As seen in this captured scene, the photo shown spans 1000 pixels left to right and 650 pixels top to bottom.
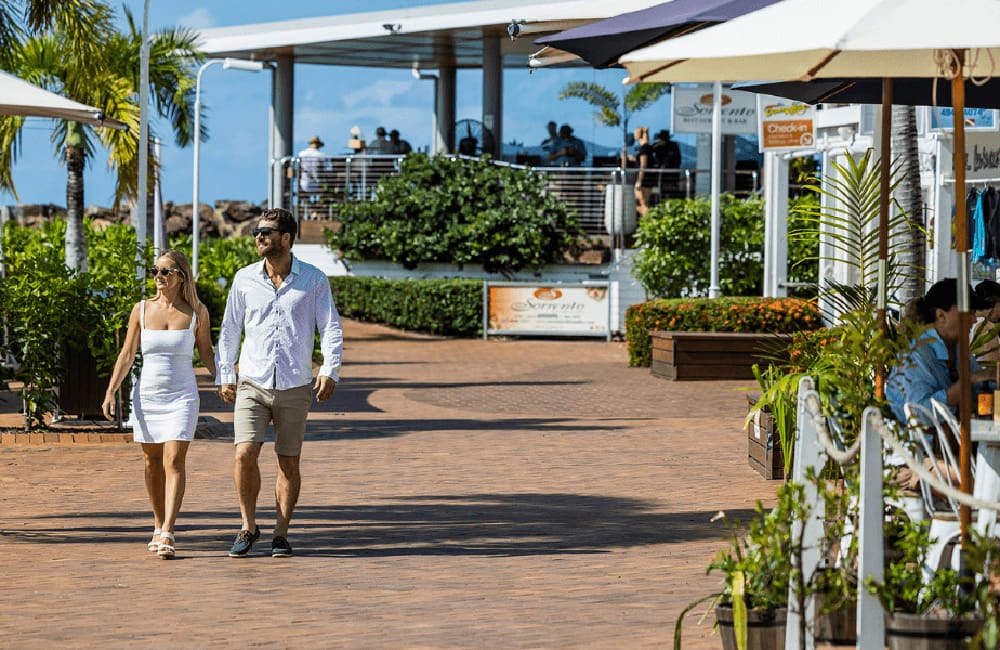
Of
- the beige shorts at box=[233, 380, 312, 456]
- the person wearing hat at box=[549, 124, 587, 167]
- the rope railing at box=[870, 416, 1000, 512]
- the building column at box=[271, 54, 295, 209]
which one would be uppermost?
the building column at box=[271, 54, 295, 209]

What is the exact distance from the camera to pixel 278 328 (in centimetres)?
818

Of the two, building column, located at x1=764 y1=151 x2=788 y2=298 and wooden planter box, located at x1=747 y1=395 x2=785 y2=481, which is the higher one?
building column, located at x1=764 y1=151 x2=788 y2=298

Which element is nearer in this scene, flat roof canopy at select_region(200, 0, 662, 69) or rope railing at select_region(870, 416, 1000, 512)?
rope railing at select_region(870, 416, 1000, 512)

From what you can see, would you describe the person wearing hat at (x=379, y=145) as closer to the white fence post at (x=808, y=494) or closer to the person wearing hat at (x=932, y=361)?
the person wearing hat at (x=932, y=361)

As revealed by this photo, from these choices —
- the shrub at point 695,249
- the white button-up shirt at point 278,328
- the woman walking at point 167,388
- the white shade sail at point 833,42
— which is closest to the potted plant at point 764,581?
the white shade sail at point 833,42

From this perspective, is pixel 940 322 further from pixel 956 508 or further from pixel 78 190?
pixel 78 190

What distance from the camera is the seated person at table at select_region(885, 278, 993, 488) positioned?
7141 mm

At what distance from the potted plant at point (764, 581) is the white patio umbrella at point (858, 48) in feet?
2.15

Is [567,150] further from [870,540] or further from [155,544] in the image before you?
[870,540]

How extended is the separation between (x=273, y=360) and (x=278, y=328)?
17 cm

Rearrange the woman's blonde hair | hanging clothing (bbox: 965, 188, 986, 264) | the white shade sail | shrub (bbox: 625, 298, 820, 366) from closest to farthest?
the white shade sail, the woman's blonde hair, hanging clothing (bbox: 965, 188, 986, 264), shrub (bbox: 625, 298, 820, 366)

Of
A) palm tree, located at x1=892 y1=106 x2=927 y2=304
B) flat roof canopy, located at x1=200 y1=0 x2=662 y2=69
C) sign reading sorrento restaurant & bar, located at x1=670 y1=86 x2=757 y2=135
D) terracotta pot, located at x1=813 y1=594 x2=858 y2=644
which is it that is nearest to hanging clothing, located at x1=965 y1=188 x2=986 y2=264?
palm tree, located at x1=892 y1=106 x2=927 y2=304

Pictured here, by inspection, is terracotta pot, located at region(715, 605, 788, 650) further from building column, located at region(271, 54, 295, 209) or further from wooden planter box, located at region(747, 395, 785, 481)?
building column, located at region(271, 54, 295, 209)

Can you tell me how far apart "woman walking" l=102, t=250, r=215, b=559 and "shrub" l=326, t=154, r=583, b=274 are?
22.8 m
